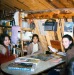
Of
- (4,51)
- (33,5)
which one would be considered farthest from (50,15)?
(4,51)

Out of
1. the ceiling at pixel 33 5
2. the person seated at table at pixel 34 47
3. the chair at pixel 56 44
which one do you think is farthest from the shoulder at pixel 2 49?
the chair at pixel 56 44

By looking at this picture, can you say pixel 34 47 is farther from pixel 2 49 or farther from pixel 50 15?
pixel 2 49

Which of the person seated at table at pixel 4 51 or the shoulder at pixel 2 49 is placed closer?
the person seated at table at pixel 4 51

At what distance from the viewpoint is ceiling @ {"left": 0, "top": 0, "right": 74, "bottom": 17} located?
4.57 meters

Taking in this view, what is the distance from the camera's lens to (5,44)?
384cm

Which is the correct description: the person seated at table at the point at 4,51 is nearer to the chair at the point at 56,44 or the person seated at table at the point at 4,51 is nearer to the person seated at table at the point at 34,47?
the person seated at table at the point at 34,47

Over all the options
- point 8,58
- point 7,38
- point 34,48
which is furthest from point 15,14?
point 8,58

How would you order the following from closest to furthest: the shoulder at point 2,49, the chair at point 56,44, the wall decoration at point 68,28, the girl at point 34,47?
the shoulder at point 2,49 < the wall decoration at point 68,28 < the girl at point 34,47 < the chair at point 56,44

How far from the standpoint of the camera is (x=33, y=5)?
4.95 metres

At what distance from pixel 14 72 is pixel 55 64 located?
0.80 m

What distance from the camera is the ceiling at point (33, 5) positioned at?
180 inches

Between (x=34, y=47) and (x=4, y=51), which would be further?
(x=34, y=47)

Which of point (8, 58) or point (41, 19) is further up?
point (41, 19)

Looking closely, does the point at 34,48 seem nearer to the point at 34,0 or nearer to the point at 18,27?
the point at 18,27
